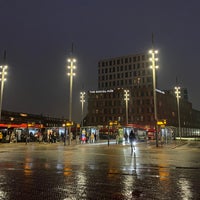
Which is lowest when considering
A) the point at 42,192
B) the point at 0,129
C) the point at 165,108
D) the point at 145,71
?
the point at 42,192

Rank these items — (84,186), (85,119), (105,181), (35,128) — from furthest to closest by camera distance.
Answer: (85,119)
(35,128)
(105,181)
(84,186)

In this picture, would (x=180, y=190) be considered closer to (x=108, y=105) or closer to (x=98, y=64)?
(x=108, y=105)

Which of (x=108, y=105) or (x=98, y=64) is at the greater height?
(x=98, y=64)

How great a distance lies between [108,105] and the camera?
128 metres

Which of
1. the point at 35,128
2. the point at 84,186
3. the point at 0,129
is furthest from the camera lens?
the point at 35,128

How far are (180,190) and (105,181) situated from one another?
105 inches

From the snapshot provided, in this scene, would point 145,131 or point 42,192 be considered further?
point 145,131

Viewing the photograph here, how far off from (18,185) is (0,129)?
132ft

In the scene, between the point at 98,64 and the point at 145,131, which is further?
the point at 98,64

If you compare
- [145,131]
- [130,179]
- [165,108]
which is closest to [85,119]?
[165,108]

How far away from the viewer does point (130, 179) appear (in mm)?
10086

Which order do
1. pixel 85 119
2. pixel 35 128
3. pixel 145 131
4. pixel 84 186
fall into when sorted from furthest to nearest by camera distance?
pixel 85 119 < pixel 145 131 < pixel 35 128 < pixel 84 186

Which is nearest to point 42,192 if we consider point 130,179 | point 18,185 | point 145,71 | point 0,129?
point 18,185

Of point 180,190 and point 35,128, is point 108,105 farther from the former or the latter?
point 180,190
